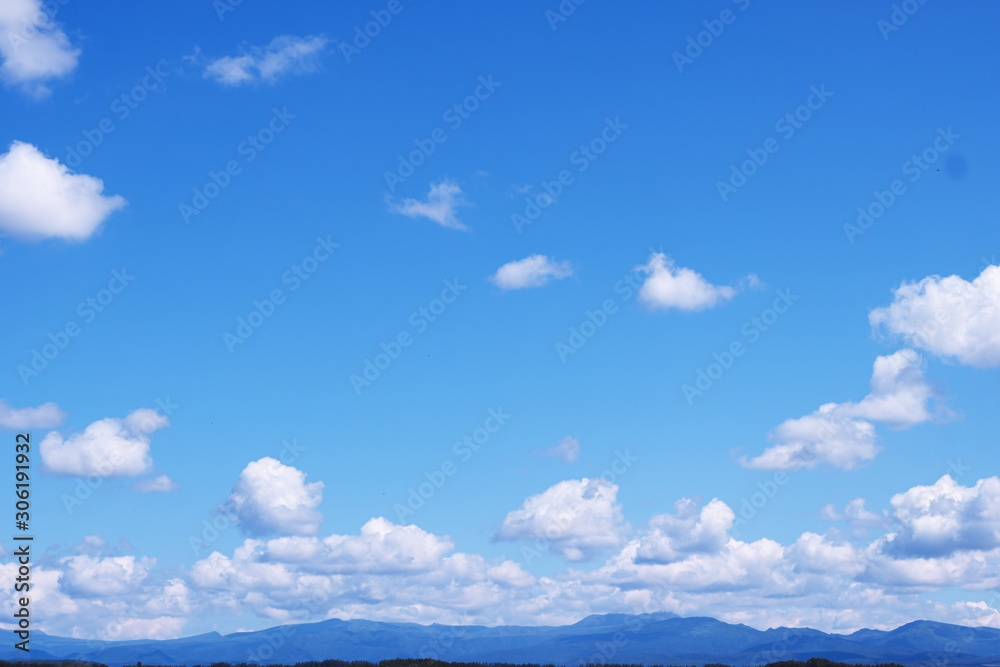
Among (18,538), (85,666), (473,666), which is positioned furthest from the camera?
(473,666)

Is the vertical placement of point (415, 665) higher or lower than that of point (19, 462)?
lower

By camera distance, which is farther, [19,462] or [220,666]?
[220,666]

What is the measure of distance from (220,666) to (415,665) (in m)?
17.8

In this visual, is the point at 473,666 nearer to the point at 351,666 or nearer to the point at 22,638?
the point at 351,666

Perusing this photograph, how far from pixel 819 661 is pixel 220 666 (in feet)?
181

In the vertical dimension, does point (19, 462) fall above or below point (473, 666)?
above

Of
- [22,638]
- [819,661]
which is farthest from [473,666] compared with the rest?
[22,638]

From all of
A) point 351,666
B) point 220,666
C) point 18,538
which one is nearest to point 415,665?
point 351,666

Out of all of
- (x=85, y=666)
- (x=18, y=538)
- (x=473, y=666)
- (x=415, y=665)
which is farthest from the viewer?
(x=473, y=666)

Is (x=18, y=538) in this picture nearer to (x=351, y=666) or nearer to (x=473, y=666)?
(x=351, y=666)

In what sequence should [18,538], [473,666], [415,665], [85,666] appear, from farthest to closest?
1. [473,666]
2. [415,665]
3. [85,666]
4. [18,538]

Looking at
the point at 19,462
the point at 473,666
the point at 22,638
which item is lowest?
the point at 473,666

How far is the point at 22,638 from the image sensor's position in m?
58.7

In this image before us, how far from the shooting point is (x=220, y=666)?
7300 centimetres
